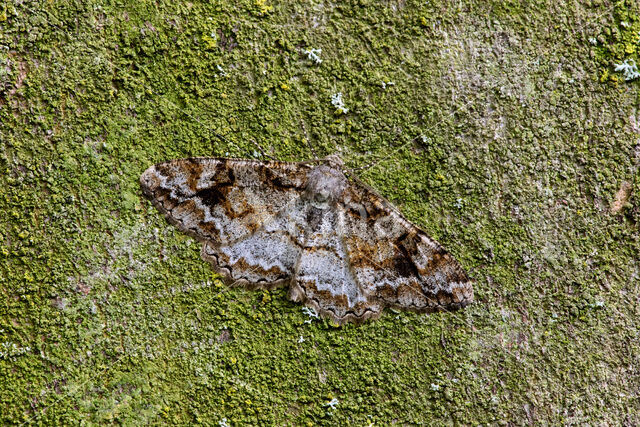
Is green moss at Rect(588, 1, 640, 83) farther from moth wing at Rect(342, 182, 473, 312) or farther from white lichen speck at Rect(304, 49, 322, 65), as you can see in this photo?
white lichen speck at Rect(304, 49, 322, 65)

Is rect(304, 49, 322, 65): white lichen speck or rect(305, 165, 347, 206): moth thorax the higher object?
rect(304, 49, 322, 65): white lichen speck

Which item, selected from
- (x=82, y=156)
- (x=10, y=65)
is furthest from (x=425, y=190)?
(x=10, y=65)

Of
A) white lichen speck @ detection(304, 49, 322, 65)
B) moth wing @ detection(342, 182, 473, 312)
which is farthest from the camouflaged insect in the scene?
white lichen speck @ detection(304, 49, 322, 65)

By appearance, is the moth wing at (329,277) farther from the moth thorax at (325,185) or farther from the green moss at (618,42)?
the green moss at (618,42)

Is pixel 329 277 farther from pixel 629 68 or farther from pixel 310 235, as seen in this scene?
pixel 629 68

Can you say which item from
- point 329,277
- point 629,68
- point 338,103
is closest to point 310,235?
point 329,277

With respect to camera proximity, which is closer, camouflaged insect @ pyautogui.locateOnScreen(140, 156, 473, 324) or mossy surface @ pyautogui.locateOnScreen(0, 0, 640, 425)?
mossy surface @ pyautogui.locateOnScreen(0, 0, 640, 425)

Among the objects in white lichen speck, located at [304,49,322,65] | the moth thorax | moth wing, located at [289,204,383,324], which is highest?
white lichen speck, located at [304,49,322,65]
